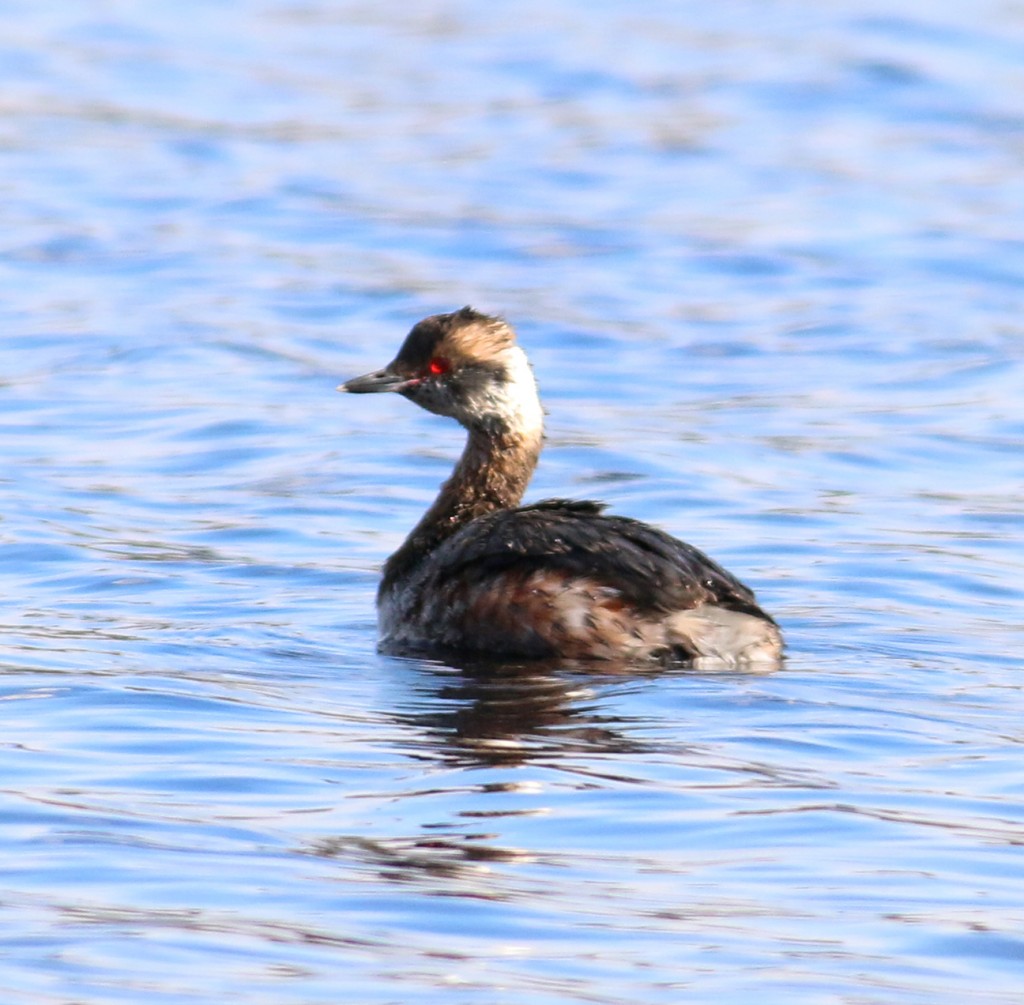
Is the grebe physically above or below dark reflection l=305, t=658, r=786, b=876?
above

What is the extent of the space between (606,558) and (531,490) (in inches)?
152

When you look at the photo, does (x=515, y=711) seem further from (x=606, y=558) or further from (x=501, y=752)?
(x=606, y=558)

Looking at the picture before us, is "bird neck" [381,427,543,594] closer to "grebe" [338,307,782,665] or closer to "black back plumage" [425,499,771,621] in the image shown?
"grebe" [338,307,782,665]

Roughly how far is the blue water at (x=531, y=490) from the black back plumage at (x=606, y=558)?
29 centimetres

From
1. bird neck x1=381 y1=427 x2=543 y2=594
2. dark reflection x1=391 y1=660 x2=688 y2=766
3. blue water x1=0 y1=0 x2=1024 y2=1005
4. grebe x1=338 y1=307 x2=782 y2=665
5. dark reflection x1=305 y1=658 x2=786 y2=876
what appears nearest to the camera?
blue water x1=0 y1=0 x2=1024 y2=1005

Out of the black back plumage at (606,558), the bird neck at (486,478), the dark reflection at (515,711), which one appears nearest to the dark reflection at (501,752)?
the dark reflection at (515,711)

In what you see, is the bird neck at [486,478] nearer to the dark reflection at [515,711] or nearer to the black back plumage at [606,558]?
the black back plumage at [606,558]

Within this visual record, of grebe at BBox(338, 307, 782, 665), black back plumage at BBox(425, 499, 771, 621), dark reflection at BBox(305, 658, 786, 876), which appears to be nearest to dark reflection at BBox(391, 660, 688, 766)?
dark reflection at BBox(305, 658, 786, 876)

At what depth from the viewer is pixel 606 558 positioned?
807 cm

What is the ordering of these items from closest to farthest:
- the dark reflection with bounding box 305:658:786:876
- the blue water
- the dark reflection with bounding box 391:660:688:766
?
1. the blue water
2. the dark reflection with bounding box 305:658:786:876
3. the dark reflection with bounding box 391:660:688:766

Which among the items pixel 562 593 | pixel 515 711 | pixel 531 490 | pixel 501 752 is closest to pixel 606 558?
pixel 562 593

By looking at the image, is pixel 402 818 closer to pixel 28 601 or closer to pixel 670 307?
pixel 28 601

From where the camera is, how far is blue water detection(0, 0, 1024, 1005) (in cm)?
557

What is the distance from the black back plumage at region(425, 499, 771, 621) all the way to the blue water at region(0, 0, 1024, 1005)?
0.96 ft
